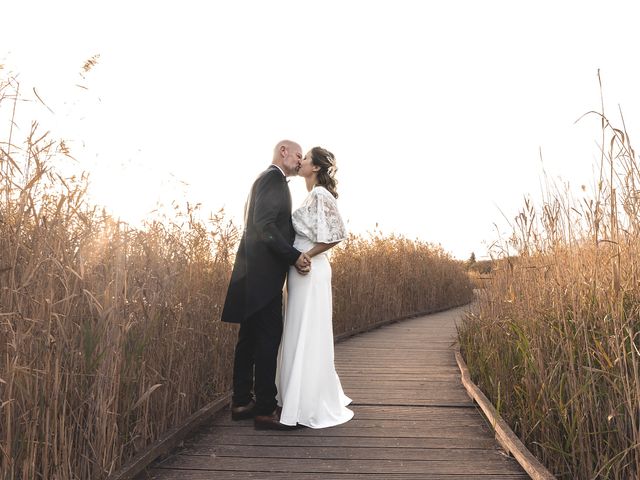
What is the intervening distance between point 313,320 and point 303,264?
38cm

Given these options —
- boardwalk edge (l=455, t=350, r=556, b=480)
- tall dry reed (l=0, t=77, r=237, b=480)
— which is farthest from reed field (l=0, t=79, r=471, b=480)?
boardwalk edge (l=455, t=350, r=556, b=480)

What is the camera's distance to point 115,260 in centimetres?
267

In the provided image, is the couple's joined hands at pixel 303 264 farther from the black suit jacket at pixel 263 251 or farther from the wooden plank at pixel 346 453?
the wooden plank at pixel 346 453

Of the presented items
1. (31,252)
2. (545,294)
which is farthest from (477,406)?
(31,252)

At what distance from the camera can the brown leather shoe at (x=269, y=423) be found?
3.29 metres

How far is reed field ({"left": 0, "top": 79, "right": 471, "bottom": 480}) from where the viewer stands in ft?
6.80

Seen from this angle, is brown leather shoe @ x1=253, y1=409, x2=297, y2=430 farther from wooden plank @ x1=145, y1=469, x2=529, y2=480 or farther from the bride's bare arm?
the bride's bare arm

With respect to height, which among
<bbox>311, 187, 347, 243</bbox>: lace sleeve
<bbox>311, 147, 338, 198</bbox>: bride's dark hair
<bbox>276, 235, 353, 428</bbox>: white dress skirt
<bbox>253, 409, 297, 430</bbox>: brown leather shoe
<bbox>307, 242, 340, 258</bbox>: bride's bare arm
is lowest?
<bbox>253, 409, 297, 430</bbox>: brown leather shoe

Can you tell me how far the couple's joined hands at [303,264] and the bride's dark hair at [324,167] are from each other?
50cm

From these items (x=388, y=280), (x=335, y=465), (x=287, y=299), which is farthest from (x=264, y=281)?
(x=388, y=280)

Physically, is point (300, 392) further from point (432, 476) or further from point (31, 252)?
point (31, 252)

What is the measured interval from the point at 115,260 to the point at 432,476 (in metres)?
1.84

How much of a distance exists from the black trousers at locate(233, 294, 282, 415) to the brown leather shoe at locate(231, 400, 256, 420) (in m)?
0.03

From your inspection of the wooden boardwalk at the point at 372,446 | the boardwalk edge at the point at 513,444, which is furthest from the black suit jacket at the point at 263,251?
the boardwalk edge at the point at 513,444
